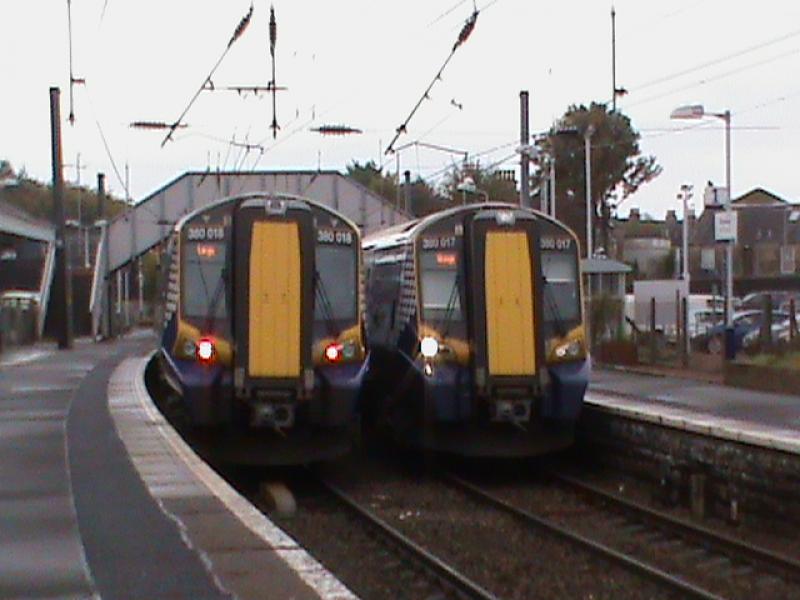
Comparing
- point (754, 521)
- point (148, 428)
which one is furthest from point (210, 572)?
point (148, 428)

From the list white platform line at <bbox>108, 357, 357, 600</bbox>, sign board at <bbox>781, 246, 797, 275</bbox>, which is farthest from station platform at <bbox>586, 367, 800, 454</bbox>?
sign board at <bbox>781, 246, 797, 275</bbox>

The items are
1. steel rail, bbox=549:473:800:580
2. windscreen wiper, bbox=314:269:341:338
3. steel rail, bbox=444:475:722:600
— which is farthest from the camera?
windscreen wiper, bbox=314:269:341:338

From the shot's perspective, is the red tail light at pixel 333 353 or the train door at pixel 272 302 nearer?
the train door at pixel 272 302

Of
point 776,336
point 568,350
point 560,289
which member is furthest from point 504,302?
point 776,336

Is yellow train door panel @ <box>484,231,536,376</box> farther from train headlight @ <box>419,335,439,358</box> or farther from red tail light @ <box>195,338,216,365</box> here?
red tail light @ <box>195,338,216,365</box>

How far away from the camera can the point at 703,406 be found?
80.4ft

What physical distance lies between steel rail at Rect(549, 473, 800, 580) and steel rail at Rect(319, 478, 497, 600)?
270cm

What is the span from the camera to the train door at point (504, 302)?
60.1ft

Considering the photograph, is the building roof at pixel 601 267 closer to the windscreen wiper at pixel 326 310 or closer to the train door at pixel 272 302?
the windscreen wiper at pixel 326 310

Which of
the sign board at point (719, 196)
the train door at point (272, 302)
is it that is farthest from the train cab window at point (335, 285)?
the sign board at point (719, 196)

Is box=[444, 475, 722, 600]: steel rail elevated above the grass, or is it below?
below

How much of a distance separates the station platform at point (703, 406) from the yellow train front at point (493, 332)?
117 centimetres

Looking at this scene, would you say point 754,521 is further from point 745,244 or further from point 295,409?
point 745,244

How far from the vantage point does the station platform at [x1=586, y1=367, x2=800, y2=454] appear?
1641 cm
